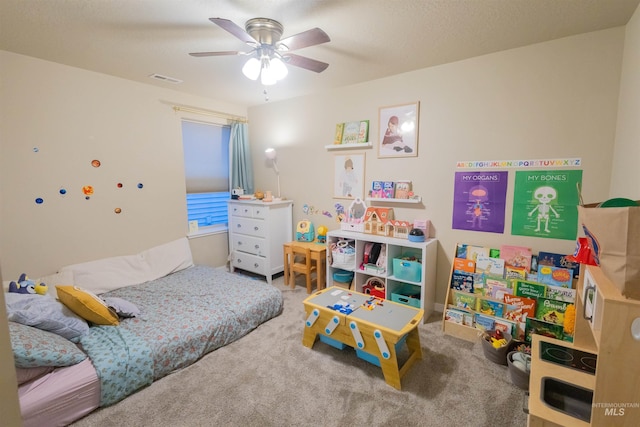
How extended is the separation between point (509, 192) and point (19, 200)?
4187 mm

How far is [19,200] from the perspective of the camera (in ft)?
8.28

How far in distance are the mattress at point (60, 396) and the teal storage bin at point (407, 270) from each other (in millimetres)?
2367

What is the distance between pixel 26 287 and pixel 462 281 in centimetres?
355

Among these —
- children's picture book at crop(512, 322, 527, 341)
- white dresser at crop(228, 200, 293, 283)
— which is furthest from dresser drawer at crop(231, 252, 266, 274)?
children's picture book at crop(512, 322, 527, 341)

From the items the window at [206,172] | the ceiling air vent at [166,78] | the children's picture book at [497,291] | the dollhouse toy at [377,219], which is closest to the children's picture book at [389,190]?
the dollhouse toy at [377,219]

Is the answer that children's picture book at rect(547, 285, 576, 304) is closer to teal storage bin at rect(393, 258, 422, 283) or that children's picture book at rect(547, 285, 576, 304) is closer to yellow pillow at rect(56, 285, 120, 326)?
teal storage bin at rect(393, 258, 422, 283)

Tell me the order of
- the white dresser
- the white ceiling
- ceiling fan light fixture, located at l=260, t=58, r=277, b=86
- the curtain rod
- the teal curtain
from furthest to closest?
the teal curtain, the white dresser, the curtain rod, ceiling fan light fixture, located at l=260, t=58, r=277, b=86, the white ceiling

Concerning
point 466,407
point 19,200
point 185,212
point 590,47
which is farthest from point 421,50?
point 19,200

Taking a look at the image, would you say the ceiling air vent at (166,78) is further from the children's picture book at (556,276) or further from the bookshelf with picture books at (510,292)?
the children's picture book at (556,276)

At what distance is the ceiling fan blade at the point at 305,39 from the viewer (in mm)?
1697

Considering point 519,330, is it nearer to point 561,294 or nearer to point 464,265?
point 561,294

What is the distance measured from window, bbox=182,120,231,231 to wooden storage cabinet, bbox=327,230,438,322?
191 centimetres

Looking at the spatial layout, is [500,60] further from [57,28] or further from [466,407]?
[57,28]

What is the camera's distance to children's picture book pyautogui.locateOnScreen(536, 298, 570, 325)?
219 centimetres
